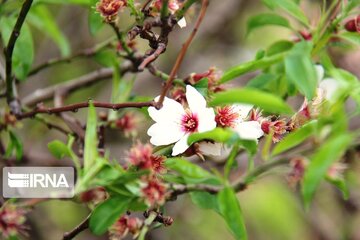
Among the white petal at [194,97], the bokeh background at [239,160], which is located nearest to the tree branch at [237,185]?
the white petal at [194,97]

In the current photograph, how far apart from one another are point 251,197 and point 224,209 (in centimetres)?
197

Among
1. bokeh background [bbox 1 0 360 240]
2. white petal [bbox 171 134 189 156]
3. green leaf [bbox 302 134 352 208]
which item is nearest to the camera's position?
green leaf [bbox 302 134 352 208]

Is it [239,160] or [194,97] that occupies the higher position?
[194,97]

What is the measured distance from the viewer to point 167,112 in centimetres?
99

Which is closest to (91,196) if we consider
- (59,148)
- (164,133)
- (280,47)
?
(59,148)

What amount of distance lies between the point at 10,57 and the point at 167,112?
0.34 meters

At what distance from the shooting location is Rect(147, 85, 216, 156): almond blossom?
0.95 meters

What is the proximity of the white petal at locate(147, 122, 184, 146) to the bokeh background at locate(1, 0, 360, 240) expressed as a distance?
3.48 feet

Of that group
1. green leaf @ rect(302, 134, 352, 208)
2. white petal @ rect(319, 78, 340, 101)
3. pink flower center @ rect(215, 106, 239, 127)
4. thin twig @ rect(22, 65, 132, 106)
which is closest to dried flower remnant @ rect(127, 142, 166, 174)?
pink flower center @ rect(215, 106, 239, 127)

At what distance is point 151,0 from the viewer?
1066 millimetres

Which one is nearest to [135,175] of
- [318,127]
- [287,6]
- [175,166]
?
[175,166]

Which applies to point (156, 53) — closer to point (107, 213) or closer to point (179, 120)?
point (179, 120)

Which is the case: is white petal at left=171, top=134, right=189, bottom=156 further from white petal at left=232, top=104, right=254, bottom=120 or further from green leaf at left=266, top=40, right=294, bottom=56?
green leaf at left=266, top=40, right=294, bottom=56

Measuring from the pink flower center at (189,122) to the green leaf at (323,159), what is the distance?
0.24m
